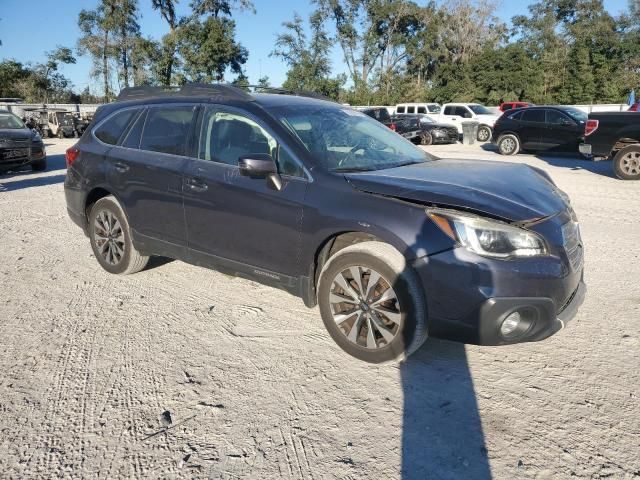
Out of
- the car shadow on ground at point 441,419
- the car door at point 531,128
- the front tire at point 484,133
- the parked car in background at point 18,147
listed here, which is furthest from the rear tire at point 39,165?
the front tire at point 484,133

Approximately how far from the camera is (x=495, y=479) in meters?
2.20

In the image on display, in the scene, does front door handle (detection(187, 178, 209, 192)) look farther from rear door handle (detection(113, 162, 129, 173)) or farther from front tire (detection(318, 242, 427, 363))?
front tire (detection(318, 242, 427, 363))

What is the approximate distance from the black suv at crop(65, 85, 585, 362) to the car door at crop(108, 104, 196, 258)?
0.01 meters

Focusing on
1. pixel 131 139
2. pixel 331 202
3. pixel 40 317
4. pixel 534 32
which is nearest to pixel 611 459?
pixel 331 202

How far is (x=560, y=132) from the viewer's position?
1512 centimetres

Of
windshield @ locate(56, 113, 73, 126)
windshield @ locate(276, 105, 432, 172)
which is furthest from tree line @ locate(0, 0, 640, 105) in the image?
windshield @ locate(276, 105, 432, 172)

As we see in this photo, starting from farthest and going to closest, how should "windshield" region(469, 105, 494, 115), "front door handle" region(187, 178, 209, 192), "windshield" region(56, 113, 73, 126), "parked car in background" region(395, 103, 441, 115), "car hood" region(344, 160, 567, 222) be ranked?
"windshield" region(56, 113, 73, 126) → "parked car in background" region(395, 103, 441, 115) → "windshield" region(469, 105, 494, 115) → "front door handle" region(187, 178, 209, 192) → "car hood" region(344, 160, 567, 222)

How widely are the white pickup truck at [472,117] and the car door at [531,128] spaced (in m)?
6.37

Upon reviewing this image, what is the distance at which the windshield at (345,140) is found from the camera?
354cm

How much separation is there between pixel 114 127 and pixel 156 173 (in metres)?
1.05

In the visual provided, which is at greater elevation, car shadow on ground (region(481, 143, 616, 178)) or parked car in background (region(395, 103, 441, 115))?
parked car in background (region(395, 103, 441, 115))

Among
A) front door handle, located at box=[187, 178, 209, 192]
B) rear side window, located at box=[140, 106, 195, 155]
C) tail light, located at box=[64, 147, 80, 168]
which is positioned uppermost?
rear side window, located at box=[140, 106, 195, 155]

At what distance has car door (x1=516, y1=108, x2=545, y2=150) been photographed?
1560 cm

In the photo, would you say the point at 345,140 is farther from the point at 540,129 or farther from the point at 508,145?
the point at 508,145
